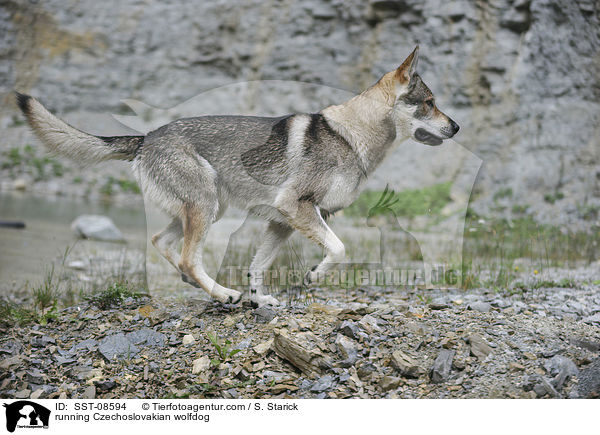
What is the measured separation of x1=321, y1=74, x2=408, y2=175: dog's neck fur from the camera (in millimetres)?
3812

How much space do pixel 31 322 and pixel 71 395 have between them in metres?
1.04

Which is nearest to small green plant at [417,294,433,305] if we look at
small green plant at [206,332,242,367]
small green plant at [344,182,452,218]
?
small green plant at [206,332,242,367]

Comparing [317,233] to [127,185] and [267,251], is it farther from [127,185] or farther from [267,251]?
[127,185]

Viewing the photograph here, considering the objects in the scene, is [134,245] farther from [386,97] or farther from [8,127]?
[8,127]

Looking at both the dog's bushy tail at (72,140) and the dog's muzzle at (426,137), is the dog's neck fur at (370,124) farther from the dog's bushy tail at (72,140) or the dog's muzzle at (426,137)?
the dog's bushy tail at (72,140)

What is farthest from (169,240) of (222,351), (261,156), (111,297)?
(222,351)

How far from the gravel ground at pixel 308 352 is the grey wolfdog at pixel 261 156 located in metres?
0.38

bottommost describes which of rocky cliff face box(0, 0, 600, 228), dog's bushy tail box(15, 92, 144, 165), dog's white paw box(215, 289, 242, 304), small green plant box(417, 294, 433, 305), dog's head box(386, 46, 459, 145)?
small green plant box(417, 294, 433, 305)

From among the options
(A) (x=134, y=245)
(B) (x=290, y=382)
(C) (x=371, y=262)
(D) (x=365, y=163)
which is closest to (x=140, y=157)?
(D) (x=365, y=163)

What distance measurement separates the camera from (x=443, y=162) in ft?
29.9

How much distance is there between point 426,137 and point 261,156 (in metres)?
1.33

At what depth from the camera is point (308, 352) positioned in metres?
3.02
